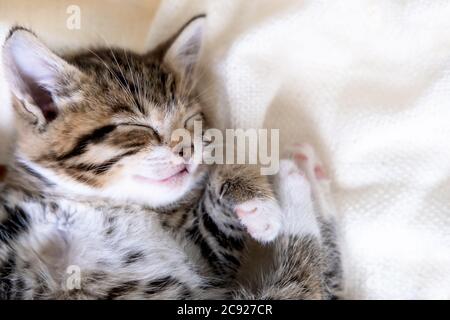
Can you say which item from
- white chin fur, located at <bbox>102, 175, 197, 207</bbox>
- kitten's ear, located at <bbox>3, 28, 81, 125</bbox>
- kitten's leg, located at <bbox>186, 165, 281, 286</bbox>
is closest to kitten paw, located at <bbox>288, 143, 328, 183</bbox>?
kitten's leg, located at <bbox>186, 165, 281, 286</bbox>

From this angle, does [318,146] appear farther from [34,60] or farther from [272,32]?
[34,60]

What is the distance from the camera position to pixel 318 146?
1267mm

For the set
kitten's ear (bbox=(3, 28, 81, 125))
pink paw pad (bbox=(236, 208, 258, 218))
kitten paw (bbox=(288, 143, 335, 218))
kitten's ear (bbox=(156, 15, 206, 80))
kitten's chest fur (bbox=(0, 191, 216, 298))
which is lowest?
kitten's chest fur (bbox=(0, 191, 216, 298))

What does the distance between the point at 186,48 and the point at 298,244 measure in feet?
1.91

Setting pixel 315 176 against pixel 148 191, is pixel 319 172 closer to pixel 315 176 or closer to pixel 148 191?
pixel 315 176

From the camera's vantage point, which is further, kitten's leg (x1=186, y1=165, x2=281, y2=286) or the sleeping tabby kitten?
kitten's leg (x1=186, y1=165, x2=281, y2=286)

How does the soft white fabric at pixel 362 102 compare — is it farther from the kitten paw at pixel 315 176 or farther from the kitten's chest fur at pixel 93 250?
the kitten's chest fur at pixel 93 250

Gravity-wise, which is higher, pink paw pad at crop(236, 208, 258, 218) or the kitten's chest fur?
pink paw pad at crop(236, 208, 258, 218)

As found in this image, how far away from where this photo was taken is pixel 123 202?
1.08 m

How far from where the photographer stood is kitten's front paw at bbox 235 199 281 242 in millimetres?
1055

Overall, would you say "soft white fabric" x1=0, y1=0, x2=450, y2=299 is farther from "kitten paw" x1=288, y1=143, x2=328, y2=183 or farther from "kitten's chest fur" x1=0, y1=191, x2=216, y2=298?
"kitten's chest fur" x1=0, y1=191, x2=216, y2=298

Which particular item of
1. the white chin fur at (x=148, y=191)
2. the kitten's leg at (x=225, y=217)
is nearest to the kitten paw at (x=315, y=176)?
the kitten's leg at (x=225, y=217)

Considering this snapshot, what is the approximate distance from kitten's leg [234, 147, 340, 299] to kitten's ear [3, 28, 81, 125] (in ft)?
1.84

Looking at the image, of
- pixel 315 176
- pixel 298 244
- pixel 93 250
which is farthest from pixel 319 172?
pixel 93 250
